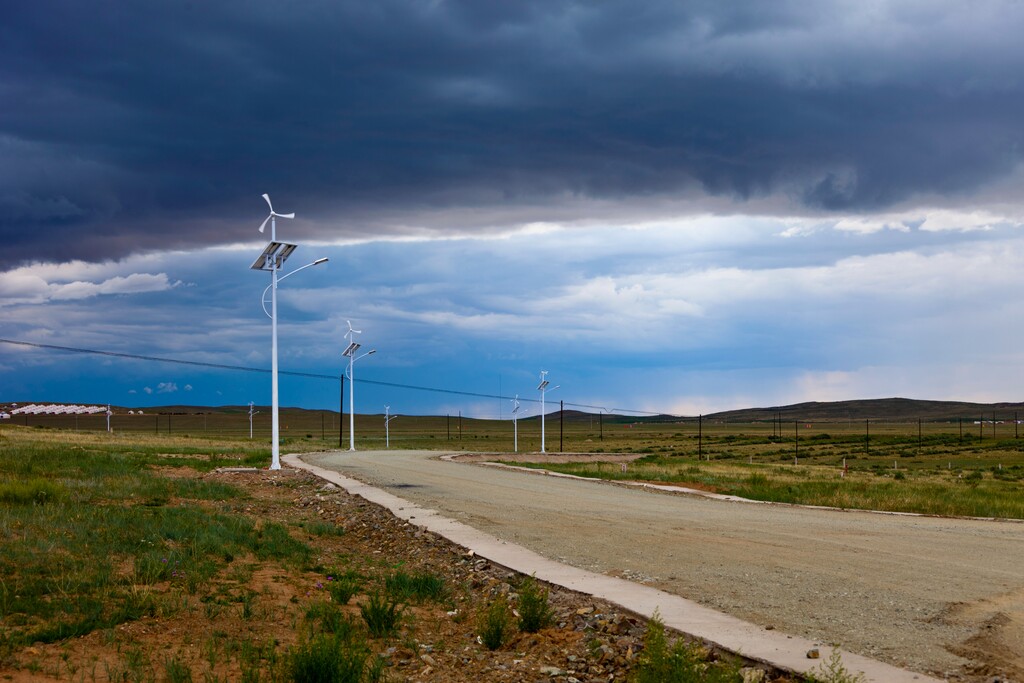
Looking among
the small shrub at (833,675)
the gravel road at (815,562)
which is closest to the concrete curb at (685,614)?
the small shrub at (833,675)

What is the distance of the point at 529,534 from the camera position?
52.7 ft

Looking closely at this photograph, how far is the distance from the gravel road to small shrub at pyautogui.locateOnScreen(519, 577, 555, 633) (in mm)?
1813

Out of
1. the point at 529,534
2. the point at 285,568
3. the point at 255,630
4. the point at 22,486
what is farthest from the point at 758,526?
the point at 22,486

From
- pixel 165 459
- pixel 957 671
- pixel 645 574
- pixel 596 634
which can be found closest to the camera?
pixel 957 671

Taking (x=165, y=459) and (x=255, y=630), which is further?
(x=165, y=459)

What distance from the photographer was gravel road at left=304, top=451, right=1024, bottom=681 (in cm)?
874

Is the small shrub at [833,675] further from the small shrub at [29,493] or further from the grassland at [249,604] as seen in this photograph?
the small shrub at [29,493]

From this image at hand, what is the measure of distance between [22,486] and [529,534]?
9771 mm

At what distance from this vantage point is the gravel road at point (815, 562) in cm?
874

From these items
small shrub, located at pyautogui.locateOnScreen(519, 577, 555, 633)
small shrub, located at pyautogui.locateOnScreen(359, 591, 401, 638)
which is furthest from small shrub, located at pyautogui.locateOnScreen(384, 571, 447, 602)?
small shrub, located at pyautogui.locateOnScreen(519, 577, 555, 633)

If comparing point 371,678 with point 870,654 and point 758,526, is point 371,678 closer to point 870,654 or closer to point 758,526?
point 870,654

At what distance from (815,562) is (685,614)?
4.64m

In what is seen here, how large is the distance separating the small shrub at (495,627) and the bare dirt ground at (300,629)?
9cm

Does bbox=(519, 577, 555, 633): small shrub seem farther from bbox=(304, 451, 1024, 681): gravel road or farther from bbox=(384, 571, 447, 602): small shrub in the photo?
bbox=(384, 571, 447, 602): small shrub
